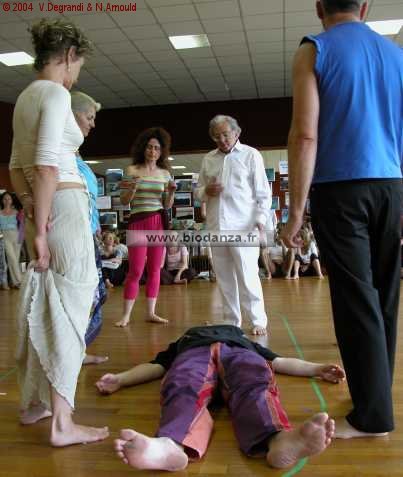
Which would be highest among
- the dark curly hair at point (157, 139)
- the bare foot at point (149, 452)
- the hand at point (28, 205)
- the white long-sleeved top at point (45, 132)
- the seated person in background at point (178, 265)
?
the dark curly hair at point (157, 139)

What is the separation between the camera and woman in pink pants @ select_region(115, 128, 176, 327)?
3.56m

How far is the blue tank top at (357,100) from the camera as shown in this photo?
1.48 meters

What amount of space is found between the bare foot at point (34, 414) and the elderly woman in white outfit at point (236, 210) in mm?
1596

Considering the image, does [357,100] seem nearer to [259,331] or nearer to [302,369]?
[302,369]

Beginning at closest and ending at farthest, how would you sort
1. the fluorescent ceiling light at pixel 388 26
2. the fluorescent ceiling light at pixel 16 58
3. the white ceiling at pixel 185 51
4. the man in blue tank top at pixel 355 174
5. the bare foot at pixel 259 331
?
the man in blue tank top at pixel 355 174, the bare foot at pixel 259 331, the white ceiling at pixel 185 51, the fluorescent ceiling light at pixel 388 26, the fluorescent ceiling light at pixel 16 58

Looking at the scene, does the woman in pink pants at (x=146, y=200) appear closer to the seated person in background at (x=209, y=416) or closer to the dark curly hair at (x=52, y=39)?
the seated person in background at (x=209, y=416)

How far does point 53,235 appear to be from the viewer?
1.55 m

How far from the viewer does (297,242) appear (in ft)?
5.50

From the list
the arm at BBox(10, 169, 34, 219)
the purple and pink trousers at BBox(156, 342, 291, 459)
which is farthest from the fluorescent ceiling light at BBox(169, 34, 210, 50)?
the purple and pink trousers at BBox(156, 342, 291, 459)

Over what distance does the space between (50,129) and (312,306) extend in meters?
3.35

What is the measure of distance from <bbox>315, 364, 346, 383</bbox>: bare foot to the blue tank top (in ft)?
3.00

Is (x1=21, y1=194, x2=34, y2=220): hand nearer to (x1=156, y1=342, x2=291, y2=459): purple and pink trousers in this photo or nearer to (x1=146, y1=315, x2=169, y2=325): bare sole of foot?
(x1=156, y1=342, x2=291, y2=459): purple and pink trousers

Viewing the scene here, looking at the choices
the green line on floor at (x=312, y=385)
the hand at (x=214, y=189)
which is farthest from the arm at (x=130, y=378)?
the hand at (x=214, y=189)

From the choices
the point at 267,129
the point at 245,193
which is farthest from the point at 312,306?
the point at 267,129
